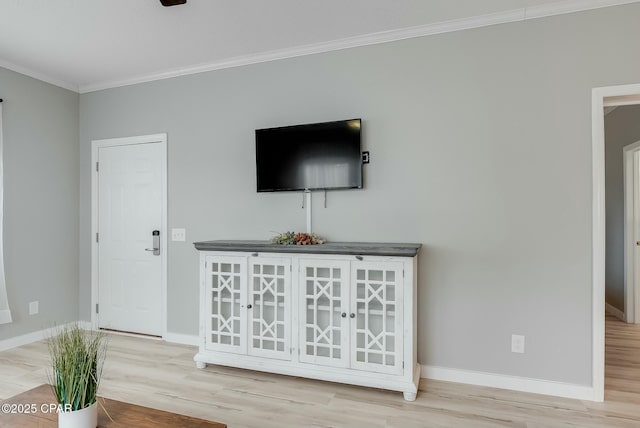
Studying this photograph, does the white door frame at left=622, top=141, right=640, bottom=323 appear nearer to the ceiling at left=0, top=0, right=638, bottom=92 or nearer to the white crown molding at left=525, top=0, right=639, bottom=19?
the white crown molding at left=525, top=0, right=639, bottom=19

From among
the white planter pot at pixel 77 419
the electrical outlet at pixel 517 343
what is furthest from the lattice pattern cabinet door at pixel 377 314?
the white planter pot at pixel 77 419

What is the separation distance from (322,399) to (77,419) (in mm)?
1526

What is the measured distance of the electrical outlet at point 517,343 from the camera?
101 inches

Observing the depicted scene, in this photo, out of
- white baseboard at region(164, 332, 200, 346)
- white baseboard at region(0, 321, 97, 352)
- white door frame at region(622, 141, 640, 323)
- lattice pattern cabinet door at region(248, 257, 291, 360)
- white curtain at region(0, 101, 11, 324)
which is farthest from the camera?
white door frame at region(622, 141, 640, 323)

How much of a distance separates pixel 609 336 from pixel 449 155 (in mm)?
2777

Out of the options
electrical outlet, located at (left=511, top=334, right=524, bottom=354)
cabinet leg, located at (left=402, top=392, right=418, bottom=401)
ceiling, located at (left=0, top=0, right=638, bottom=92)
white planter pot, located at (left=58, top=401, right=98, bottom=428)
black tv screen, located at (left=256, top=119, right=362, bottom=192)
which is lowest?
cabinet leg, located at (left=402, top=392, right=418, bottom=401)

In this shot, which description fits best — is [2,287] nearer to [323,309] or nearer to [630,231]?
[323,309]

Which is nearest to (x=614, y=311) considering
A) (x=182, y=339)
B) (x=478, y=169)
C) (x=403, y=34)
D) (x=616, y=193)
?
(x=616, y=193)

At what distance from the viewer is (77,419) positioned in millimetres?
1322

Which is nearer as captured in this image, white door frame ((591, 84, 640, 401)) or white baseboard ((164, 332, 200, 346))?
white door frame ((591, 84, 640, 401))

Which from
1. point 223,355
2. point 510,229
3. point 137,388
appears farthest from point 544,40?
point 137,388

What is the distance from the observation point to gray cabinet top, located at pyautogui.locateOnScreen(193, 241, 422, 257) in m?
2.42

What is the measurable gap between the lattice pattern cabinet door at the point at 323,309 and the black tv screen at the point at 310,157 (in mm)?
693

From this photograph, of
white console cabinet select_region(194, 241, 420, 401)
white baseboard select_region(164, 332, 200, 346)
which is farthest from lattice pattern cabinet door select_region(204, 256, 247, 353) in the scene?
white baseboard select_region(164, 332, 200, 346)
